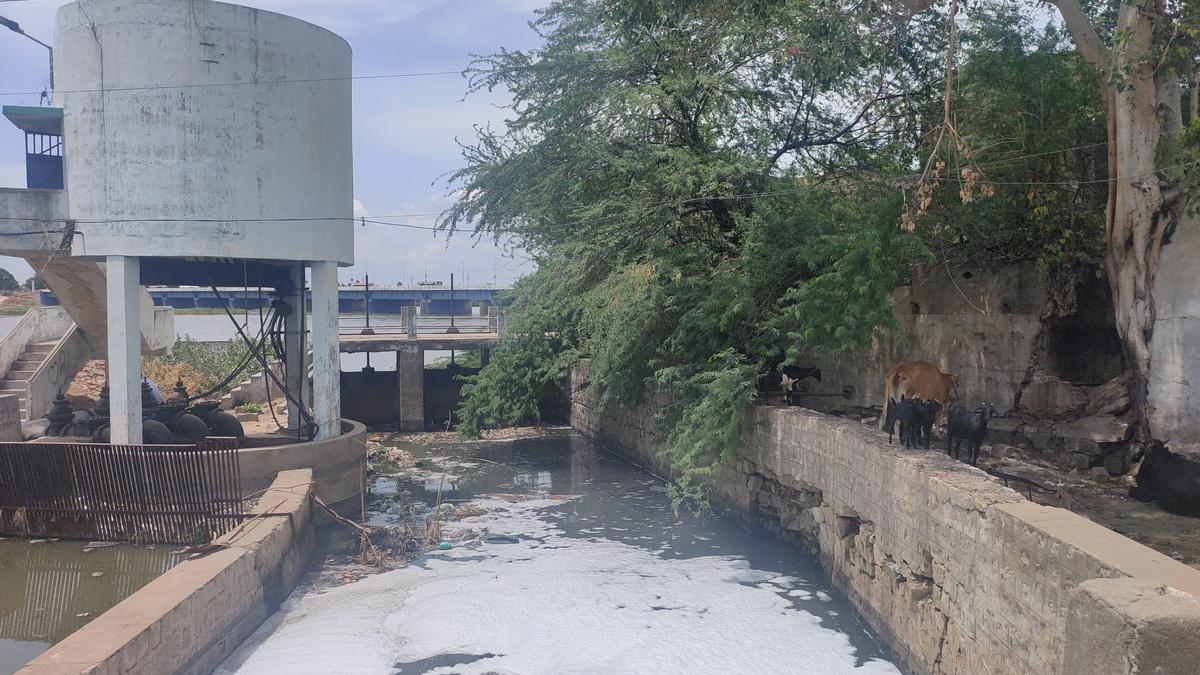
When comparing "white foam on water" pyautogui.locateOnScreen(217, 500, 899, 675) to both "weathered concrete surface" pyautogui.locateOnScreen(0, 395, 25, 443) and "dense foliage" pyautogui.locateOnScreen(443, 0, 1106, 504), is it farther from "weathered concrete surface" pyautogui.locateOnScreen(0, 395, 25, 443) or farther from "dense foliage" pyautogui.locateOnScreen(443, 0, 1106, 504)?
"weathered concrete surface" pyautogui.locateOnScreen(0, 395, 25, 443)

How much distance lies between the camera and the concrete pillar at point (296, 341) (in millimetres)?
17812

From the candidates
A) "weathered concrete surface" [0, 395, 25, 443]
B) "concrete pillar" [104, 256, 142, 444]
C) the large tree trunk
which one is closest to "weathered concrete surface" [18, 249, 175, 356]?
"concrete pillar" [104, 256, 142, 444]

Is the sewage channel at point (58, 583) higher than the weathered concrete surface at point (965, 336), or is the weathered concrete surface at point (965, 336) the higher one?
the weathered concrete surface at point (965, 336)

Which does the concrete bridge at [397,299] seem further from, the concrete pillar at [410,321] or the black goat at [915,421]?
the black goat at [915,421]

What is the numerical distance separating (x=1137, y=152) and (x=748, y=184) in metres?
6.47

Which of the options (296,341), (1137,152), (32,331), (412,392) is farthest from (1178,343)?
(32,331)

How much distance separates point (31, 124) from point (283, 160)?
4310 millimetres

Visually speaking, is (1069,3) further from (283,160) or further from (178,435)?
(178,435)

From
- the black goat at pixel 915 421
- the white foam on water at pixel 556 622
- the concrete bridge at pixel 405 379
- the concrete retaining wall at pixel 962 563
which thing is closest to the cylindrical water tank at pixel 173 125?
the white foam on water at pixel 556 622

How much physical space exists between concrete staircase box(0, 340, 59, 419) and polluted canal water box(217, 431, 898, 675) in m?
8.96

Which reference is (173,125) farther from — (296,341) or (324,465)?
(324,465)

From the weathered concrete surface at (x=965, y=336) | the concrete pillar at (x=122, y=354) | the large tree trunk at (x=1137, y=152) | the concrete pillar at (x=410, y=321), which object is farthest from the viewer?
the concrete pillar at (x=410, y=321)

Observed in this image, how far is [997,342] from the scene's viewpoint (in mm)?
13375

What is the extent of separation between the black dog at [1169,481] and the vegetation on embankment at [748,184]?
139 inches
